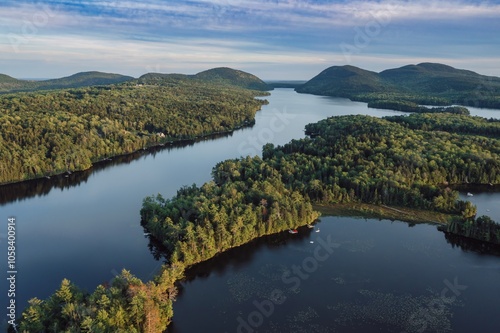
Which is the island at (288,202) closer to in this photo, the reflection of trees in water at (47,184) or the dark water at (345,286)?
the dark water at (345,286)

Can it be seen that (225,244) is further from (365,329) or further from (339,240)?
(365,329)

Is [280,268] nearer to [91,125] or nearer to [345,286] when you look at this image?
[345,286]

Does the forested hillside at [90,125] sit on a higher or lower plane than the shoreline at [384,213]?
higher

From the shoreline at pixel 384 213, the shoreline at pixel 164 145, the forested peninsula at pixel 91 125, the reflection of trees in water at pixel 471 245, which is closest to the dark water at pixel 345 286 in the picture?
the reflection of trees in water at pixel 471 245

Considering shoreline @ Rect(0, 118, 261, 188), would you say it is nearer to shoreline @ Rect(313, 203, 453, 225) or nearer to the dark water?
the dark water

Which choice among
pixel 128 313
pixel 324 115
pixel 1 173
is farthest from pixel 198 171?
pixel 324 115

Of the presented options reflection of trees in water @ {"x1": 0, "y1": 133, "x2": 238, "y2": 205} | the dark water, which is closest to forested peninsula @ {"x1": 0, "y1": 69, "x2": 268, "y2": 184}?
reflection of trees in water @ {"x1": 0, "y1": 133, "x2": 238, "y2": 205}
